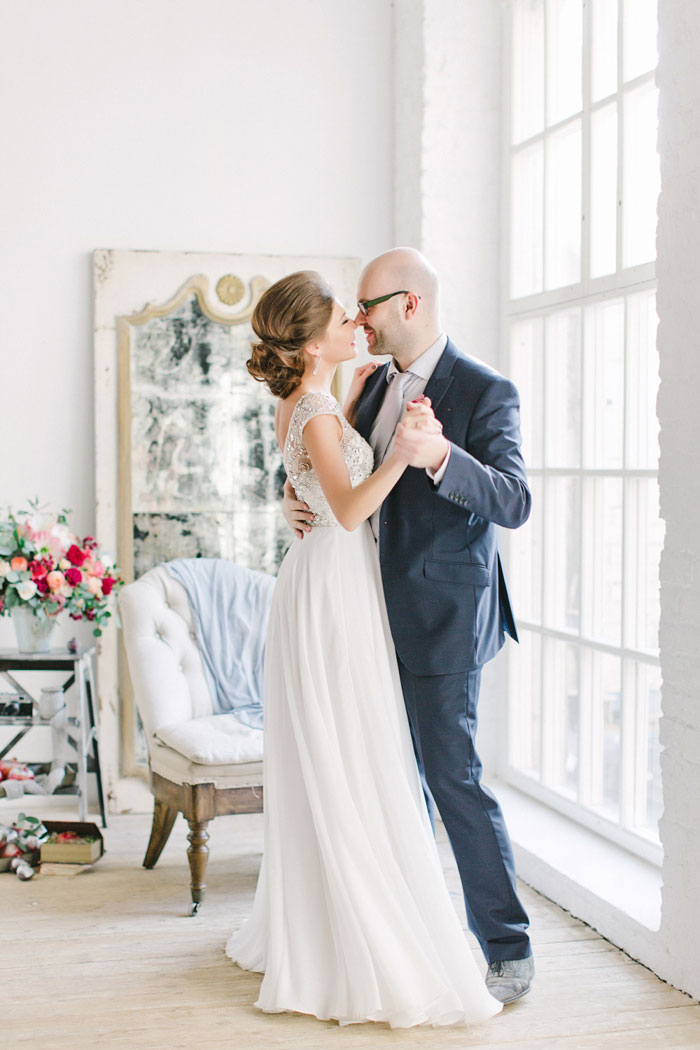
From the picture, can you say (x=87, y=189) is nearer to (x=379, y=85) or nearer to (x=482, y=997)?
(x=379, y=85)

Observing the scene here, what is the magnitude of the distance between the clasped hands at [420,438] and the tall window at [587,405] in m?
1.08

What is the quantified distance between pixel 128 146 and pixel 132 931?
3.07 meters

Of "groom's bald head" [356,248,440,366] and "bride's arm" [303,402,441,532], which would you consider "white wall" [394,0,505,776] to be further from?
"bride's arm" [303,402,441,532]

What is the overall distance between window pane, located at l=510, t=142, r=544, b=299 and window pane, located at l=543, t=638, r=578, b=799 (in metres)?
1.41

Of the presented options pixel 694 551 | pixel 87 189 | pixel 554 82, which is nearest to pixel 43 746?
pixel 87 189

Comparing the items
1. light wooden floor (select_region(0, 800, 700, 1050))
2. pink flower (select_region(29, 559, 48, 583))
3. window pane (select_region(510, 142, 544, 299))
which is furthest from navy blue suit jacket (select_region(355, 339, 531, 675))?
pink flower (select_region(29, 559, 48, 583))

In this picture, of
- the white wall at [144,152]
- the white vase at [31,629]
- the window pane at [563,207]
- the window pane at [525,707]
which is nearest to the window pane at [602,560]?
the window pane at [525,707]

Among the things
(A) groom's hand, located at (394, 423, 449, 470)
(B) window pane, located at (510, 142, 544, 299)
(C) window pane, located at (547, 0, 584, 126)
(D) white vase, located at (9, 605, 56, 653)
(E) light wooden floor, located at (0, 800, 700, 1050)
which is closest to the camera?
(A) groom's hand, located at (394, 423, 449, 470)

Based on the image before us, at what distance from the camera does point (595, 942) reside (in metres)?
3.17

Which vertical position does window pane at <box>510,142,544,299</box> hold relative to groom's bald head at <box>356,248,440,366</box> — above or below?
above

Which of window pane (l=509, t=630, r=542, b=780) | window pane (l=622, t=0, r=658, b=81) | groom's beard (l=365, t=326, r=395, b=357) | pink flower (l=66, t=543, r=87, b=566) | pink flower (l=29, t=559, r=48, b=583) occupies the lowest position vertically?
window pane (l=509, t=630, r=542, b=780)

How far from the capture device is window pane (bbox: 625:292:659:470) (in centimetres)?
338

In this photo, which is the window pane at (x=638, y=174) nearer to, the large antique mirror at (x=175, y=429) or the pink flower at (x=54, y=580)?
the large antique mirror at (x=175, y=429)

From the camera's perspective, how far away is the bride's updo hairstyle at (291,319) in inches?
110
